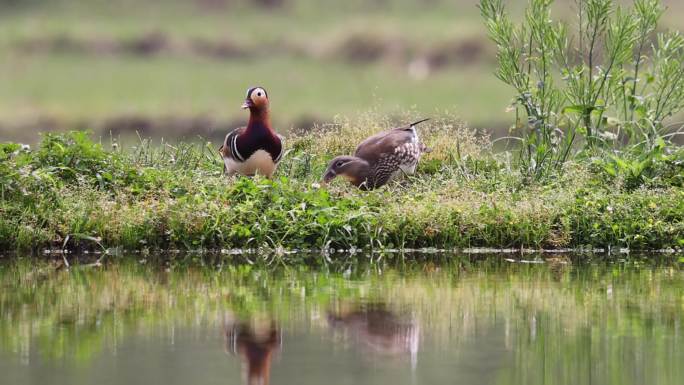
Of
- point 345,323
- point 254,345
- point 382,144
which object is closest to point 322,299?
point 345,323

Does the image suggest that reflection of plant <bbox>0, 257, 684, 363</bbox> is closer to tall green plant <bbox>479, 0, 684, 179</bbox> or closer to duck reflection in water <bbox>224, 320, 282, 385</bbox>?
duck reflection in water <bbox>224, 320, 282, 385</bbox>

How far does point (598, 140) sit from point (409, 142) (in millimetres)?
1888

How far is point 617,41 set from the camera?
14430 mm

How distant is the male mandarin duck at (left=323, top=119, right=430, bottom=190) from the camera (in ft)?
46.8

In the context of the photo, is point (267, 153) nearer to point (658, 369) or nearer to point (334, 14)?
point (658, 369)

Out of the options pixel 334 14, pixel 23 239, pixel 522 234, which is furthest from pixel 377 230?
pixel 334 14

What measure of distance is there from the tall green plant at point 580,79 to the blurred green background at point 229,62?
1831 cm

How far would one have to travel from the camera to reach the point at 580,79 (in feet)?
47.7

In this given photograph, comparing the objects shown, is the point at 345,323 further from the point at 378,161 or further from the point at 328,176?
the point at 378,161

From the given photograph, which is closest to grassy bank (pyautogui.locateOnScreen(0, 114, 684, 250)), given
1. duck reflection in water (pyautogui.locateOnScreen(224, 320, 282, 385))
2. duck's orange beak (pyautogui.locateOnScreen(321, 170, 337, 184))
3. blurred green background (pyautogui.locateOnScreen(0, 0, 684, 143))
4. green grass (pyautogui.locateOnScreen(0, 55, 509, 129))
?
duck's orange beak (pyautogui.locateOnScreen(321, 170, 337, 184))

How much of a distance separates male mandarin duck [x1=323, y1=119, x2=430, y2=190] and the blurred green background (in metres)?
18.6

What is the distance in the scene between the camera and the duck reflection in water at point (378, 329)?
918 cm

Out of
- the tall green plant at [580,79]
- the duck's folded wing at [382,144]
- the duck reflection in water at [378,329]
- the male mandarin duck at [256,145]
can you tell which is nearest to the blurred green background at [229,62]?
the tall green plant at [580,79]

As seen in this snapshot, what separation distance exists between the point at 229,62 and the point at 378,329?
3155 cm
